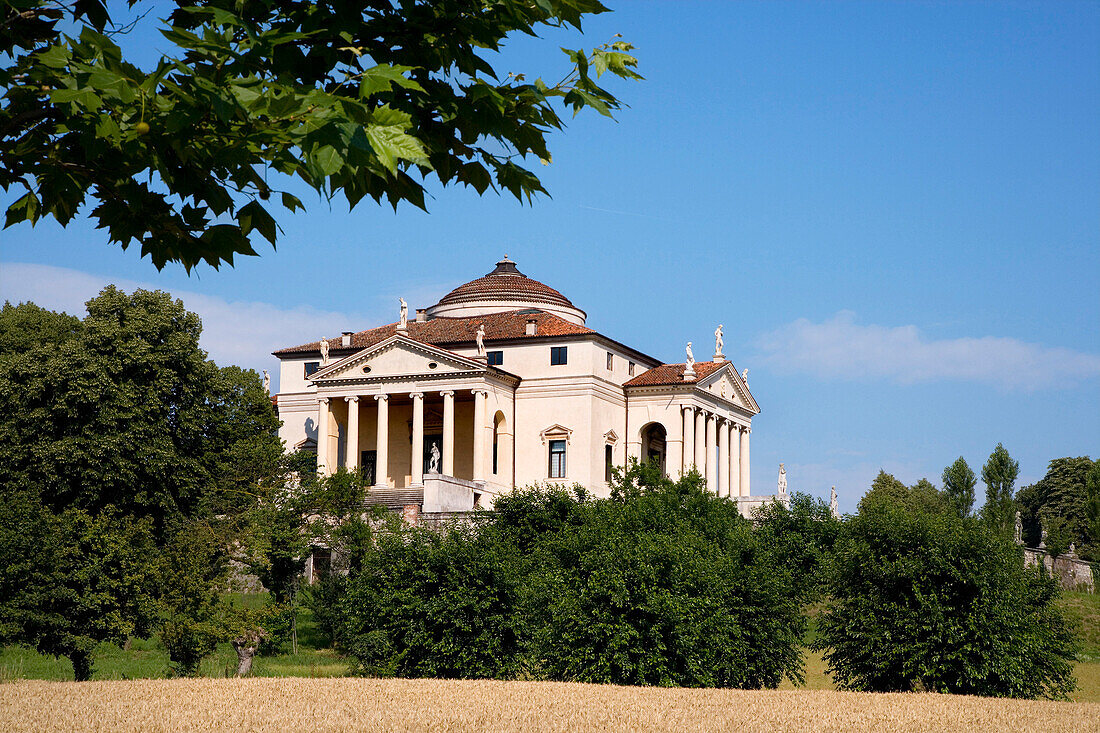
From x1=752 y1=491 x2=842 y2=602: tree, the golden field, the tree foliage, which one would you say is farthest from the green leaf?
x1=752 y1=491 x2=842 y2=602: tree

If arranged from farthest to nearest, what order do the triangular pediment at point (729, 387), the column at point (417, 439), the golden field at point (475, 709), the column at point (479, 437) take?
the triangular pediment at point (729, 387) < the column at point (417, 439) < the column at point (479, 437) < the golden field at point (475, 709)

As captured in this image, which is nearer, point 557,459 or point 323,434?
point 323,434

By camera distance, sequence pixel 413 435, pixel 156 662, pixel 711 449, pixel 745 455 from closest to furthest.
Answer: pixel 156 662
pixel 413 435
pixel 711 449
pixel 745 455

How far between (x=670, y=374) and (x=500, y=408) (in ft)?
34.4

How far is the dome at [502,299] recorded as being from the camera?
73312 mm

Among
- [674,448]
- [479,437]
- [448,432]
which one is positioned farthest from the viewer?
[674,448]

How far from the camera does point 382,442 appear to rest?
2498 inches

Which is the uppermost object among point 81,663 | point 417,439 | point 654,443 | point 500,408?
point 500,408

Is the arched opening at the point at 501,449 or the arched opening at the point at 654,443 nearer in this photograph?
the arched opening at the point at 501,449

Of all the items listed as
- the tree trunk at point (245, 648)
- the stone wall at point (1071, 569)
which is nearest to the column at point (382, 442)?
the tree trunk at point (245, 648)

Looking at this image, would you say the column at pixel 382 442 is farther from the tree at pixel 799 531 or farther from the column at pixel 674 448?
the tree at pixel 799 531

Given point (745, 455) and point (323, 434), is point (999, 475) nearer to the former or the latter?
point (745, 455)

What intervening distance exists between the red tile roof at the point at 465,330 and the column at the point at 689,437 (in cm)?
750

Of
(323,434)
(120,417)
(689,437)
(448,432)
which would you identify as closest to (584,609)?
(120,417)
